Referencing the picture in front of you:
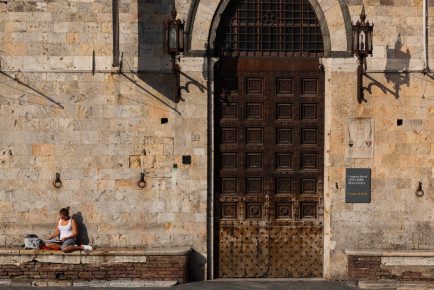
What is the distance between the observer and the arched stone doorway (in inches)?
546

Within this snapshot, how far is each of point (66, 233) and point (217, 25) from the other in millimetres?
5031

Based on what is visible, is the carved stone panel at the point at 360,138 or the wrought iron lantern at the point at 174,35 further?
the carved stone panel at the point at 360,138

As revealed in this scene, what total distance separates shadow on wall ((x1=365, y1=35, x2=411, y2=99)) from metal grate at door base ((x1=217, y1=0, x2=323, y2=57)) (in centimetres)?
133

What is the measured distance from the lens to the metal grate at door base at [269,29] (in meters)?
13.8

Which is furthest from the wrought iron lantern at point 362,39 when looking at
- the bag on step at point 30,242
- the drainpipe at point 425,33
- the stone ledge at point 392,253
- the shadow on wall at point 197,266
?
the bag on step at point 30,242

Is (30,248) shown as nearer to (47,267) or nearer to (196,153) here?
(47,267)

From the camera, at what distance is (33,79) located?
13.6 metres

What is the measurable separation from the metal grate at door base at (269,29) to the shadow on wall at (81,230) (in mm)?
4316

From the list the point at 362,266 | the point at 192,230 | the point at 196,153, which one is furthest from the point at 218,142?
the point at 362,266

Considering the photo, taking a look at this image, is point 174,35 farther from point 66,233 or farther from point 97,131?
point 66,233

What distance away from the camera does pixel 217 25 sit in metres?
13.7

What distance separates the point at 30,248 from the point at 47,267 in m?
0.52

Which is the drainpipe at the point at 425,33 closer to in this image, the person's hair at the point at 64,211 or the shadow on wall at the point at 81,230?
the shadow on wall at the point at 81,230

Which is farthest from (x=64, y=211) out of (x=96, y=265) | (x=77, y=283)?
(x=77, y=283)
